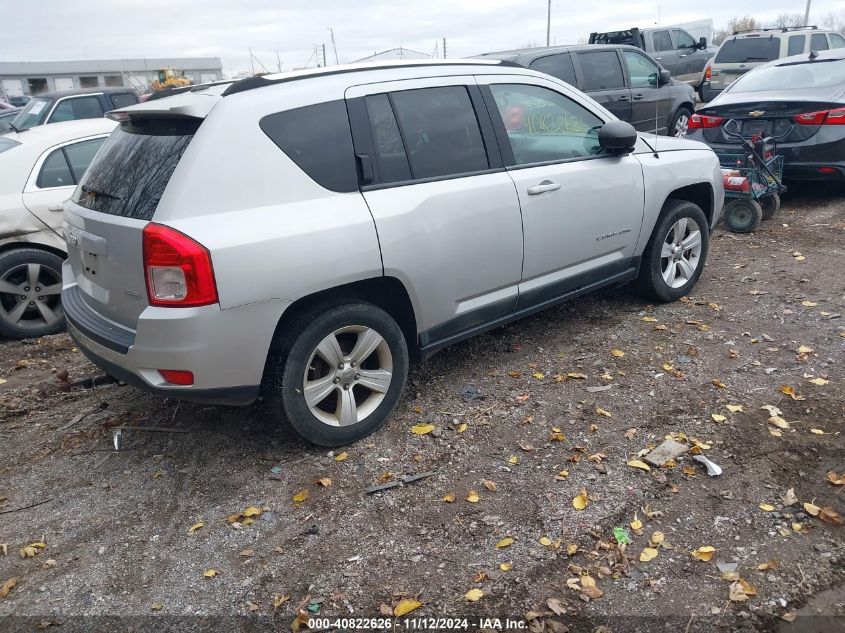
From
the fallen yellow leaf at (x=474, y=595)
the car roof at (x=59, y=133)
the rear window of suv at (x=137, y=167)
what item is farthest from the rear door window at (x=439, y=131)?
the car roof at (x=59, y=133)

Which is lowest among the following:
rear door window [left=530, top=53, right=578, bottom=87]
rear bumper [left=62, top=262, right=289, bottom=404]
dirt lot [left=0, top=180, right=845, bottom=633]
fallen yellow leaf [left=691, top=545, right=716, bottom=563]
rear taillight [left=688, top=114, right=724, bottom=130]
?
dirt lot [left=0, top=180, right=845, bottom=633]

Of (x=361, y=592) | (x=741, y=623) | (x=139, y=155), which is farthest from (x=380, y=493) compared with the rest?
(x=139, y=155)

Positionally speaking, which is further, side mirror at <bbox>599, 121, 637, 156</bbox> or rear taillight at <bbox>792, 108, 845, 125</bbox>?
rear taillight at <bbox>792, 108, 845, 125</bbox>

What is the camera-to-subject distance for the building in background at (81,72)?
54.3 meters

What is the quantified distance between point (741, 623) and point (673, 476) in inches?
36.3

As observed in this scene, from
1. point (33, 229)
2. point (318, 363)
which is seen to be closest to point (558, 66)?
point (33, 229)

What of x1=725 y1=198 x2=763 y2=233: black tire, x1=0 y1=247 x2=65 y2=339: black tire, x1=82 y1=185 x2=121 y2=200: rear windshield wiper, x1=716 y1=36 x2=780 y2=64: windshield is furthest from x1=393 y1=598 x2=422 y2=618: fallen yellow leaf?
x1=716 y1=36 x2=780 y2=64: windshield

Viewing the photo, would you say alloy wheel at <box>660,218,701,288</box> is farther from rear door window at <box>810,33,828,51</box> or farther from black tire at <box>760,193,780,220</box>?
rear door window at <box>810,33,828,51</box>

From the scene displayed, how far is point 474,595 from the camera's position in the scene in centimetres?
273

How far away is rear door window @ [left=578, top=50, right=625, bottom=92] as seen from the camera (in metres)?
10.6

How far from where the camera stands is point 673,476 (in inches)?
134

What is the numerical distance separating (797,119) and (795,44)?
901cm

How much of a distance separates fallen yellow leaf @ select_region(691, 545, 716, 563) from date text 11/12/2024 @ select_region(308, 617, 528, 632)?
0.81 m

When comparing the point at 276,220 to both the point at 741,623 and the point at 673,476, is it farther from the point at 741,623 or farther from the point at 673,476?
the point at 741,623
